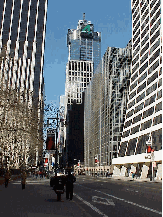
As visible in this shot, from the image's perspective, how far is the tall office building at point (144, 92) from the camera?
255 feet

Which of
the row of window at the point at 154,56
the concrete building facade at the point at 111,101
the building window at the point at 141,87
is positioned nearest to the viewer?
the row of window at the point at 154,56

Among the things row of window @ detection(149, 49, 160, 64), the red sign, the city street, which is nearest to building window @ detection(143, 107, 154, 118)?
row of window @ detection(149, 49, 160, 64)

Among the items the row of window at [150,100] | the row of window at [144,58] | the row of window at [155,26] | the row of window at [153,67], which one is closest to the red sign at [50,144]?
the row of window at [150,100]

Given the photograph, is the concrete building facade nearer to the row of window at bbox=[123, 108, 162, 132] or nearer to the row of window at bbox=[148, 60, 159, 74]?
the row of window at bbox=[123, 108, 162, 132]

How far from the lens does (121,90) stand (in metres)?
112

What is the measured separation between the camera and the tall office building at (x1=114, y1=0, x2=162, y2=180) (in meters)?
77.6

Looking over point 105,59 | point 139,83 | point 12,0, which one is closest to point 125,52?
point 105,59

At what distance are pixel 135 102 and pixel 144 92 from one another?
328 inches

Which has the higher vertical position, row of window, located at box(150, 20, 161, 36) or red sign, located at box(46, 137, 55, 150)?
row of window, located at box(150, 20, 161, 36)

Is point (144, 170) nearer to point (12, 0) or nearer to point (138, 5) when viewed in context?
point (138, 5)

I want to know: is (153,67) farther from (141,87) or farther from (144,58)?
(144,58)

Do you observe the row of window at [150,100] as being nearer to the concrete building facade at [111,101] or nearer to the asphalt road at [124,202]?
the concrete building facade at [111,101]

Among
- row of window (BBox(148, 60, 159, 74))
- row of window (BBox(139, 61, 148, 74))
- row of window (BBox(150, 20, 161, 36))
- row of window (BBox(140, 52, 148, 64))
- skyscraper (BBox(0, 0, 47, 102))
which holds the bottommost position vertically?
row of window (BBox(148, 60, 159, 74))

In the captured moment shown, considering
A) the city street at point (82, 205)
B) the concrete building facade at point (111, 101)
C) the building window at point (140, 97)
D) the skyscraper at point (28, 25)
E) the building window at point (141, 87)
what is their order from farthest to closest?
the skyscraper at point (28, 25)
the concrete building facade at point (111, 101)
the building window at point (141, 87)
the building window at point (140, 97)
the city street at point (82, 205)
